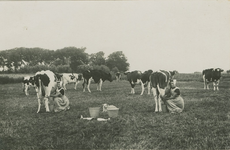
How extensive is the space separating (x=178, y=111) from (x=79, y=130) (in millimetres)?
3758

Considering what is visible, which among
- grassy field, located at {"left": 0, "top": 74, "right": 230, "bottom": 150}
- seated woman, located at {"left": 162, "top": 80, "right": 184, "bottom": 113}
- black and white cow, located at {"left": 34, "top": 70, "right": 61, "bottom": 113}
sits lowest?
grassy field, located at {"left": 0, "top": 74, "right": 230, "bottom": 150}

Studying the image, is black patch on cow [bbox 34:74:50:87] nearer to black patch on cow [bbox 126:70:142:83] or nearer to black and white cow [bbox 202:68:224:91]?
black patch on cow [bbox 126:70:142:83]

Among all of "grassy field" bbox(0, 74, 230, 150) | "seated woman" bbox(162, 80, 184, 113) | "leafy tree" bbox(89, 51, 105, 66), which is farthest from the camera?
"leafy tree" bbox(89, 51, 105, 66)

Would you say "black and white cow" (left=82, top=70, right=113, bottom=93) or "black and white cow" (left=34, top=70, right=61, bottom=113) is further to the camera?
"black and white cow" (left=82, top=70, right=113, bottom=93)

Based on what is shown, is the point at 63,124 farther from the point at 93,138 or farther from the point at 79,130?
A: the point at 93,138

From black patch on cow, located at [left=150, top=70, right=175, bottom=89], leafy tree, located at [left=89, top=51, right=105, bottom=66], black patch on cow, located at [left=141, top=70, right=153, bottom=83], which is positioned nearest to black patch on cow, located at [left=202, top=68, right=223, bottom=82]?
black patch on cow, located at [left=141, top=70, right=153, bottom=83]

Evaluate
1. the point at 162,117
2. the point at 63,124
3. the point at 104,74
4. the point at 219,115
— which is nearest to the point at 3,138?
the point at 63,124

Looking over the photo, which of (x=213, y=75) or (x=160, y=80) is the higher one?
(x=213, y=75)

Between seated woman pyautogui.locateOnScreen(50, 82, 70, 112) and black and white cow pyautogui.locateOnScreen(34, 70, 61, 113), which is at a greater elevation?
black and white cow pyautogui.locateOnScreen(34, 70, 61, 113)

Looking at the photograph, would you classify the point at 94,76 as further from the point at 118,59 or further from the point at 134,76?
the point at 134,76

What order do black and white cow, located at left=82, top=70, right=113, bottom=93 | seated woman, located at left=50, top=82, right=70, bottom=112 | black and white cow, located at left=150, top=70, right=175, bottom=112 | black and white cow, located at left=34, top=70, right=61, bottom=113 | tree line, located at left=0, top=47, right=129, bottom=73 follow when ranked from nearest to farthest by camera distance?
1. black and white cow, located at left=150, top=70, right=175, bottom=112
2. black and white cow, located at left=34, top=70, right=61, bottom=113
3. seated woman, located at left=50, top=82, right=70, bottom=112
4. tree line, located at left=0, top=47, right=129, bottom=73
5. black and white cow, located at left=82, top=70, right=113, bottom=93

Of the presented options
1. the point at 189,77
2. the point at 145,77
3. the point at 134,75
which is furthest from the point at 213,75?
the point at 189,77

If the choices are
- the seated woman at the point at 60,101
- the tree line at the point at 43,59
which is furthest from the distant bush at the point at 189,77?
the seated woman at the point at 60,101

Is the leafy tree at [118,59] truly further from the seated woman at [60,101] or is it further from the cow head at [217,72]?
the cow head at [217,72]
